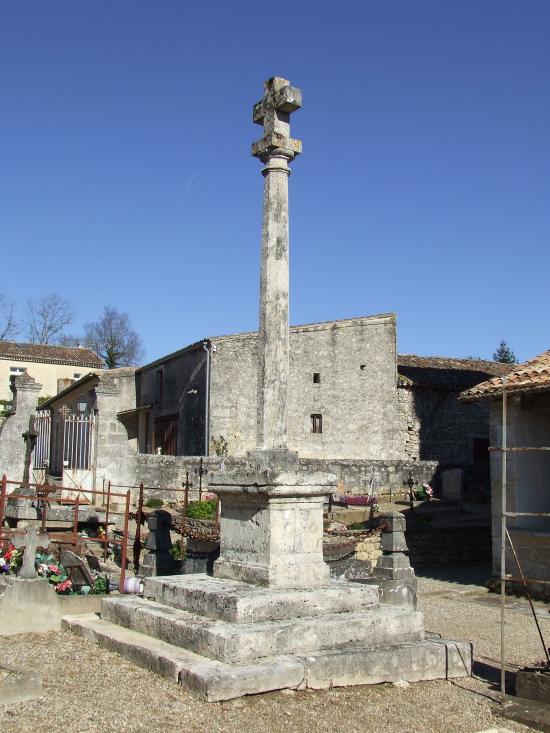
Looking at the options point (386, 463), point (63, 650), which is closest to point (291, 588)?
point (63, 650)

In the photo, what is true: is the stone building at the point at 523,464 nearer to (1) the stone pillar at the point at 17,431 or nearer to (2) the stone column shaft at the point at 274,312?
(2) the stone column shaft at the point at 274,312

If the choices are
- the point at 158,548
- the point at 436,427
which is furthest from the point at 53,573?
the point at 436,427

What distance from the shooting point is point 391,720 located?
524 cm

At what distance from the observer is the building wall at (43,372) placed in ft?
138

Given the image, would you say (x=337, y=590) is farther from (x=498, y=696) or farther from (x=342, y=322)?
(x=342, y=322)

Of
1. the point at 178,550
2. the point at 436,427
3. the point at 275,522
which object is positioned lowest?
the point at 178,550

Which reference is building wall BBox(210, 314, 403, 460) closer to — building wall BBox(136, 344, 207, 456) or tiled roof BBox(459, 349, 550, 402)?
building wall BBox(136, 344, 207, 456)

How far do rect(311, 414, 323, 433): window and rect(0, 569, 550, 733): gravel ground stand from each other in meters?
18.0

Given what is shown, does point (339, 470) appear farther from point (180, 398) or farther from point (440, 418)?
point (440, 418)

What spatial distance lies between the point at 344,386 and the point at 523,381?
1310cm

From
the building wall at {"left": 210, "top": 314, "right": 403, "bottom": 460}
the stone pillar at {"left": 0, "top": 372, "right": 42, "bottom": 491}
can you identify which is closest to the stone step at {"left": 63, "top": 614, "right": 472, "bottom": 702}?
the stone pillar at {"left": 0, "top": 372, "right": 42, "bottom": 491}

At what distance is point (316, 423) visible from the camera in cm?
2503

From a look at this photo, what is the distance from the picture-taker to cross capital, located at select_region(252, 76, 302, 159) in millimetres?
7504

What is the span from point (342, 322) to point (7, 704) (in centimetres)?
2110
